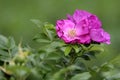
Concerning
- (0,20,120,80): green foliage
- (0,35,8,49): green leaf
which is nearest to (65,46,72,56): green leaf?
(0,20,120,80): green foliage

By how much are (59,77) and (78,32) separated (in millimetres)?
269

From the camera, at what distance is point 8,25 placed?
4039mm

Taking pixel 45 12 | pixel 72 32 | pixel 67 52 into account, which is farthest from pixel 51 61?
pixel 45 12

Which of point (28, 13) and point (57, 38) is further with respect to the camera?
point (28, 13)

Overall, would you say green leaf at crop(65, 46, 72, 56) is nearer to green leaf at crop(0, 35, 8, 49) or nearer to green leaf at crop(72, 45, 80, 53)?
green leaf at crop(72, 45, 80, 53)

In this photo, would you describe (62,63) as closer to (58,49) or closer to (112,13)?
(58,49)

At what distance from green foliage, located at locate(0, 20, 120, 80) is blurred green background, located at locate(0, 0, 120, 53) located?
2090mm

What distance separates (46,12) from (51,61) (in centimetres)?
258

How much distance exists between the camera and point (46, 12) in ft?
13.9

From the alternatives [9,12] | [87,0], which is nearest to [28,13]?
[9,12]

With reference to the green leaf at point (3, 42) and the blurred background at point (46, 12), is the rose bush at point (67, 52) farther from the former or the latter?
the blurred background at point (46, 12)

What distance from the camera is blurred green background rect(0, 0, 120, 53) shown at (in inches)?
157

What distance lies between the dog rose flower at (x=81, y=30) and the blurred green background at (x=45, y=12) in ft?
6.82

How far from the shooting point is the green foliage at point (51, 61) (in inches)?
60.0
